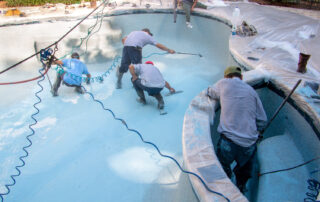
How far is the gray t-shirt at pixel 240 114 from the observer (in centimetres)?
185

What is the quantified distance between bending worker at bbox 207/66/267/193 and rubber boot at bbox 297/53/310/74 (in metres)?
1.12

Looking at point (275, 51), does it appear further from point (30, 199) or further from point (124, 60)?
point (30, 199)

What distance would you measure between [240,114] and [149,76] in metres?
1.68

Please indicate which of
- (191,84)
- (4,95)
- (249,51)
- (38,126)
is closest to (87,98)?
(38,126)

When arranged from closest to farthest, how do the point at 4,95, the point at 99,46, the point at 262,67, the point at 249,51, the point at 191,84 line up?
the point at 262,67
the point at 249,51
the point at 4,95
the point at 191,84
the point at 99,46

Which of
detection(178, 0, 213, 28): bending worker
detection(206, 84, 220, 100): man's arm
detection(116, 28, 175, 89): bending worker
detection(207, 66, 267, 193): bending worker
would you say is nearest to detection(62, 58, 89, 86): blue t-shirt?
detection(116, 28, 175, 89): bending worker

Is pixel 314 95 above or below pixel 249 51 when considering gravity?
below

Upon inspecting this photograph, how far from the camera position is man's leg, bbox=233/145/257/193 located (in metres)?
1.92

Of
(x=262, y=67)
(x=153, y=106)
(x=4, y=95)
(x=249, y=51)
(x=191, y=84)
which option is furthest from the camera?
(x=191, y=84)

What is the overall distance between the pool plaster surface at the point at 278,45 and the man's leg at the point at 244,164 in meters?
0.64

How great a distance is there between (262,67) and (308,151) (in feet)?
3.60

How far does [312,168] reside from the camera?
213 cm

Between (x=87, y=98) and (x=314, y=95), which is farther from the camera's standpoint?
(x=87, y=98)

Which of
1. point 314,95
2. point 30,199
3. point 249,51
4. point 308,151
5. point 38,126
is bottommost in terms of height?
point 30,199
